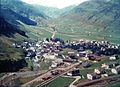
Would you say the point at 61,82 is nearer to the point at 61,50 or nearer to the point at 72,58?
the point at 72,58

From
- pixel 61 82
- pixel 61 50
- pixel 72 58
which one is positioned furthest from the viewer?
pixel 61 50

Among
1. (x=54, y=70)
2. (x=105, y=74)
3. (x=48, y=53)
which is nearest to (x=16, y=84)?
(x=54, y=70)

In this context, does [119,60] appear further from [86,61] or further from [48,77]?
[48,77]

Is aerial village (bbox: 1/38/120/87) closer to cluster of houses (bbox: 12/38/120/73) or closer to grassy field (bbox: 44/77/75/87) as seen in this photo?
cluster of houses (bbox: 12/38/120/73)

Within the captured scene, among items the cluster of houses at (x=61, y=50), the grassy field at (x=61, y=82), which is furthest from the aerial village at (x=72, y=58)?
the grassy field at (x=61, y=82)

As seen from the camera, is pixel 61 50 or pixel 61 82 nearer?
pixel 61 82

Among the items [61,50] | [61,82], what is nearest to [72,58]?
[61,50]

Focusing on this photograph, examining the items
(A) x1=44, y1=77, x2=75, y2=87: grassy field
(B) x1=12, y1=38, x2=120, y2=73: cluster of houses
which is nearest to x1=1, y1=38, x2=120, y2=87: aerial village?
(B) x1=12, y1=38, x2=120, y2=73: cluster of houses

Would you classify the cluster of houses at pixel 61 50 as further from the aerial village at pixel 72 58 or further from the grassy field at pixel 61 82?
the grassy field at pixel 61 82
